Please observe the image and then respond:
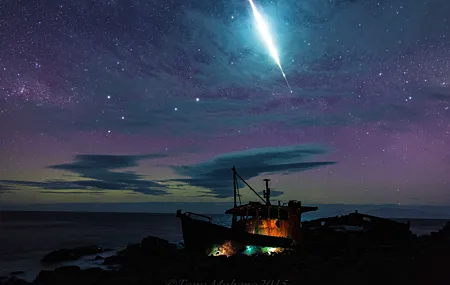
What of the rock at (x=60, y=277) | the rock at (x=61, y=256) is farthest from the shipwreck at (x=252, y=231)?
the rock at (x=61, y=256)

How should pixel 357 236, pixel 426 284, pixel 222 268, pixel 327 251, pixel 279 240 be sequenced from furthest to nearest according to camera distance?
pixel 357 236 < pixel 327 251 < pixel 279 240 < pixel 222 268 < pixel 426 284

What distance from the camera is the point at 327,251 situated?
31.8m

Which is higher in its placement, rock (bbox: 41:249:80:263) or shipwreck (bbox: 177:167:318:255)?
shipwreck (bbox: 177:167:318:255)

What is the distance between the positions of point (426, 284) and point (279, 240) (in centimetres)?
1509

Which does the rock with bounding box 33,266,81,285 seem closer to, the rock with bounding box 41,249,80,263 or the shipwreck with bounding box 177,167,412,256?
the shipwreck with bounding box 177,167,412,256

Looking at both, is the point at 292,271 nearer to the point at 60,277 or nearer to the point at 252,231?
the point at 252,231

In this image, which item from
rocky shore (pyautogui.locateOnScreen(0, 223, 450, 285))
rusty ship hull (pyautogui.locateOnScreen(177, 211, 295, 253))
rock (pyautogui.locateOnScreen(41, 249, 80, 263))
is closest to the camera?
rocky shore (pyautogui.locateOnScreen(0, 223, 450, 285))

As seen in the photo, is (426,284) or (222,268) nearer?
(426,284)

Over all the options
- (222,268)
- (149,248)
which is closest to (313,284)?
(222,268)

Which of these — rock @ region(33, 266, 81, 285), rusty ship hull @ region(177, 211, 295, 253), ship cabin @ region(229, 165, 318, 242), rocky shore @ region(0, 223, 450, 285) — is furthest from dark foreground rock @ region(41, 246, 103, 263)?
ship cabin @ region(229, 165, 318, 242)

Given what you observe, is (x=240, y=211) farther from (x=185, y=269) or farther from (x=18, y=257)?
(x=18, y=257)

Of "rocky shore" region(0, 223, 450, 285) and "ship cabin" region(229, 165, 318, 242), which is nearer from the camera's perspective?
"rocky shore" region(0, 223, 450, 285)

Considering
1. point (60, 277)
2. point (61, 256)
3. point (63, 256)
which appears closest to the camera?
point (60, 277)

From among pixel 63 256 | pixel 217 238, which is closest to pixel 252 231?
pixel 217 238
